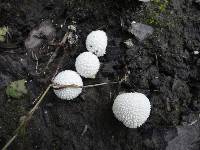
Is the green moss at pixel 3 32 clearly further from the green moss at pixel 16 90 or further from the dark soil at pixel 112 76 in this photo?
the green moss at pixel 16 90

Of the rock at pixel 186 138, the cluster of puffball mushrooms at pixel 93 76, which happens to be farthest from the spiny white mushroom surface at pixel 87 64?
the rock at pixel 186 138

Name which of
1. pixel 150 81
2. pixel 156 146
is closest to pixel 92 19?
pixel 150 81

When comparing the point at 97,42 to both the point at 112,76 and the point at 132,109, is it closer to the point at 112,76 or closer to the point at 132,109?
the point at 112,76

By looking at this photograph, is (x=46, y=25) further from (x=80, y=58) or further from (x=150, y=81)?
(x=150, y=81)

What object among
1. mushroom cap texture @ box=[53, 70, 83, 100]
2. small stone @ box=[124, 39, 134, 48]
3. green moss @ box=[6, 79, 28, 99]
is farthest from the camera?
small stone @ box=[124, 39, 134, 48]

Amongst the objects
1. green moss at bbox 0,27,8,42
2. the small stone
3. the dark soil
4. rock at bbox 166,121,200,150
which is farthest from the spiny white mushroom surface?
rock at bbox 166,121,200,150

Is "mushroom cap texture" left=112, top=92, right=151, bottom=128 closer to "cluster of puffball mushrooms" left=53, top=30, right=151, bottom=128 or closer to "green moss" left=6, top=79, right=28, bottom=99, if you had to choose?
"cluster of puffball mushrooms" left=53, top=30, right=151, bottom=128

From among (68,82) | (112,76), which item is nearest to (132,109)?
(112,76)
